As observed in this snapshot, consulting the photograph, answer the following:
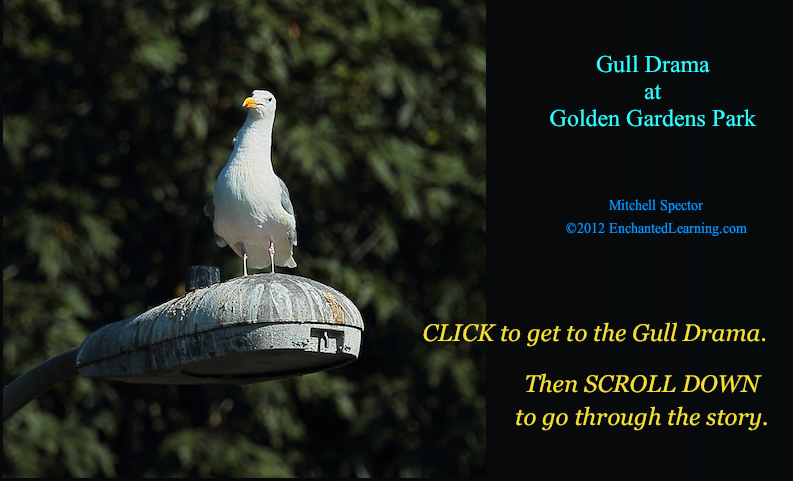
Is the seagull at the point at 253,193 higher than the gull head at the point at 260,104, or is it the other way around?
the gull head at the point at 260,104

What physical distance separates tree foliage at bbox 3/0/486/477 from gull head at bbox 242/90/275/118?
9.87ft

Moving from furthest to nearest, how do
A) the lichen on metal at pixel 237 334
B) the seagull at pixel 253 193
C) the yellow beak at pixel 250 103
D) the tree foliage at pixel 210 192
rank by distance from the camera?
1. the tree foliage at pixel 210 192
2. the yellow beak at pixel 250 103
3. the seagull at pixel 253 193
4. the lichen on metal at pixel 237 334

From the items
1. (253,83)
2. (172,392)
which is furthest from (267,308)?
(172,392)

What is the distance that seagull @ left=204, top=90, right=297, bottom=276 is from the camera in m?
4.84

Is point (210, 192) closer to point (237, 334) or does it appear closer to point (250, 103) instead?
point (250, 103)

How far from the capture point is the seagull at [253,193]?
15.9 ft

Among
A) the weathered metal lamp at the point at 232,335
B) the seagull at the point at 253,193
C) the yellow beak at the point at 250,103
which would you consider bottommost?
the weathered metal lamp at the point at 232,335

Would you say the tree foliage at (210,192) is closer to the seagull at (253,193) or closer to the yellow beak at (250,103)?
the seagull at (253,193)

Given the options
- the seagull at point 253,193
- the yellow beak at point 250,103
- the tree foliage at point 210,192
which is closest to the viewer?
the seagull at point 253,193

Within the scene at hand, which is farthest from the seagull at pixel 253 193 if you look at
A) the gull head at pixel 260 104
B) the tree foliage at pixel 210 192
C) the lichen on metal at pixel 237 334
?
the tree foliage at pixel 210 192

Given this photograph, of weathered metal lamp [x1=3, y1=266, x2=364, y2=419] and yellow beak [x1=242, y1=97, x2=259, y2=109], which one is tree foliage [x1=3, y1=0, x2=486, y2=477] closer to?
yellow beak [x1=242, y1=97, x2=259, y2=109]

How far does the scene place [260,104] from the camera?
501cm

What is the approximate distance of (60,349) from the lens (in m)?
7.92

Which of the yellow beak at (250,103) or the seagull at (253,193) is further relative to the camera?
the yellow beak at (250,103)
